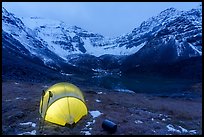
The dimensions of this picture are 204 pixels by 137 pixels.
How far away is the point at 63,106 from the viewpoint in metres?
17.2

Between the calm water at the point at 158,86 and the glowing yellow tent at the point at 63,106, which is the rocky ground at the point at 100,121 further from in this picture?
the calm water at the point at 158,86

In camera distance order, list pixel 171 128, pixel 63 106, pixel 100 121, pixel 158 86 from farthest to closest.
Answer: pixel 158 86 < pixel 171 128 < pixel 100 121 < pixel 63 106

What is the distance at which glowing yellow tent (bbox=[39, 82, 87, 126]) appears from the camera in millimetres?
17122

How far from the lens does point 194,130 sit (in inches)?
768

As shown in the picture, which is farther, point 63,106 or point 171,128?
point 171,128

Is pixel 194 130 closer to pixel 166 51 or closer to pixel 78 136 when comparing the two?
pixel 78 136

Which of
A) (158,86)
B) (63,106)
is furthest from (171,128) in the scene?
(158,86)

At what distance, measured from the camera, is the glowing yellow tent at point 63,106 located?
17.1 m

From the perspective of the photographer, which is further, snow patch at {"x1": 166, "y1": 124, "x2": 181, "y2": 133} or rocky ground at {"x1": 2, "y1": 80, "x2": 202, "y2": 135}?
snow patch at {"x1": 166, "y1": 124, "x2": 181, "y2": 133}

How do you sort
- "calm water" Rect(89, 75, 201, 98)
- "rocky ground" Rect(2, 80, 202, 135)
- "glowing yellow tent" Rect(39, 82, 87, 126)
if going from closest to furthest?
"rocky ground" Rect(2, 80, 202, 135), "glowing yellow tent" Rect(39, 82, 87, 126), "calm water" Rect(89, 75, 201, 98)

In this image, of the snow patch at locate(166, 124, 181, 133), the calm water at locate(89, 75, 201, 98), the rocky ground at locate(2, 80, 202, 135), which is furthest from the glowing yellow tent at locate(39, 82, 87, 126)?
the calm water at locate(89, 75, 201, 98)

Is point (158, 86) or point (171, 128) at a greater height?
point (171, 128)

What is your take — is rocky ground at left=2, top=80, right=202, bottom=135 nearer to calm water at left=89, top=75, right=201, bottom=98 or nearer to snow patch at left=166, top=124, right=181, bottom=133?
snow patch at left=166, top=124, right=181, bottom=133

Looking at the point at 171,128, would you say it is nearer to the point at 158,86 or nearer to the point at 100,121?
the point at 100,121
